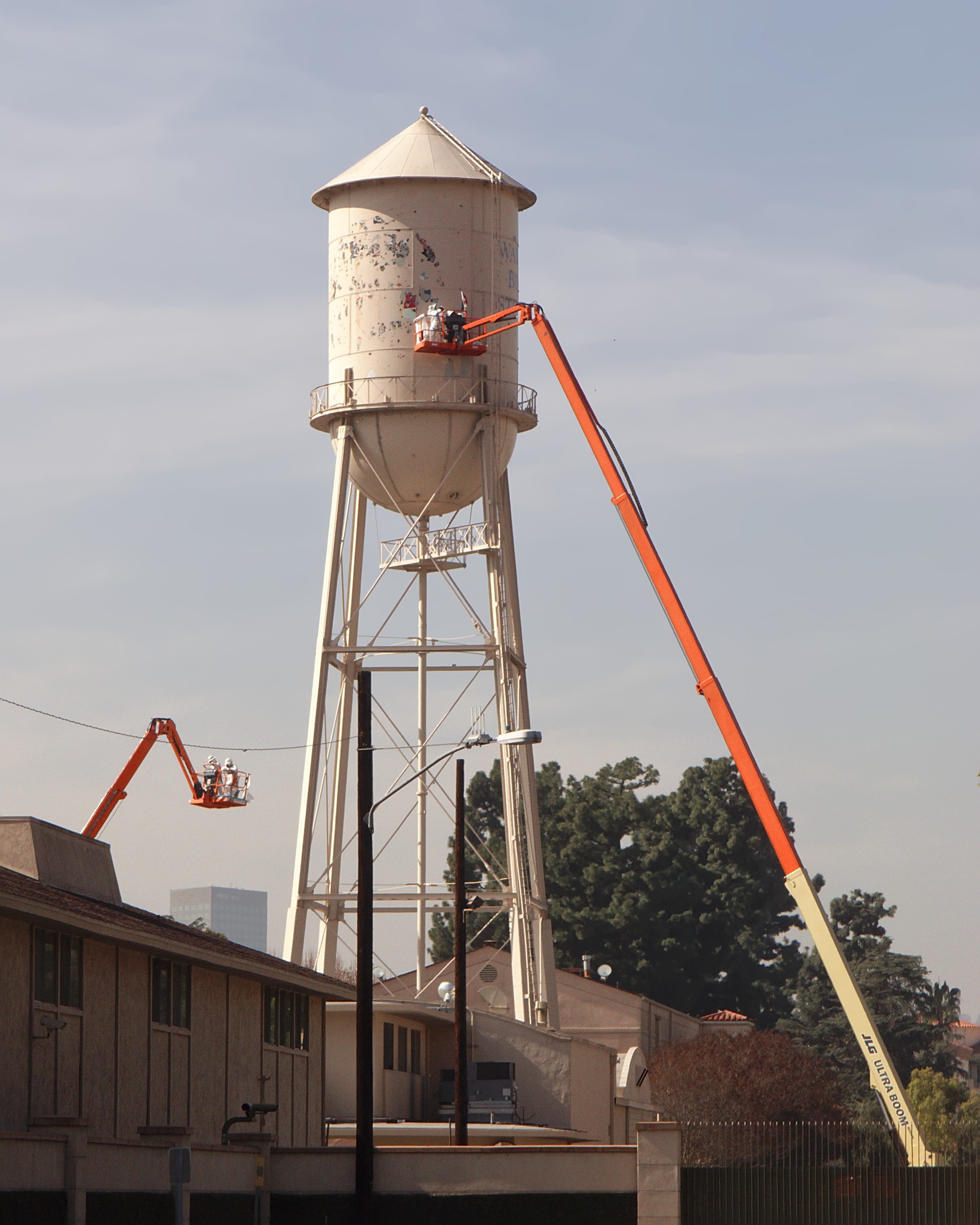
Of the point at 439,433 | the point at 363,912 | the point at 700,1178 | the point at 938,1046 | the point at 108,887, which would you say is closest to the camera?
the point at 363,912

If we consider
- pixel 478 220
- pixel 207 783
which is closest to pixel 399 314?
pixel 478 220

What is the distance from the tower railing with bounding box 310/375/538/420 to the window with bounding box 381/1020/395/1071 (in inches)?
511

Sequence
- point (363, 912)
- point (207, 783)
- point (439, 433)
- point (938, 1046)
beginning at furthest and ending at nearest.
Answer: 1. point (938, 1046)
2. point (207, 783)
3. point (439, 433)
4. point (363, 912)

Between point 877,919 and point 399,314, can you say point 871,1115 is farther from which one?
point 399,314

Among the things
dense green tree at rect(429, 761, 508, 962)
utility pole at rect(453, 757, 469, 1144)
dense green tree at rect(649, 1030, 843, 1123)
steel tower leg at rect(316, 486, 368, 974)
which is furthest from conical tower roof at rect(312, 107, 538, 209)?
dense green tree at rect(429, 761, 508, 962)

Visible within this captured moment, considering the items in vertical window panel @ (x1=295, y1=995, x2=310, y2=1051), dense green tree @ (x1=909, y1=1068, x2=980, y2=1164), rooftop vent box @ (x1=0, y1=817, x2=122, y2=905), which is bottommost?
dense green tree @ (x1=909, y1=1068, x2=980, y2=1164)

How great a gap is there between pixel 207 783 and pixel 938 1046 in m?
49.8

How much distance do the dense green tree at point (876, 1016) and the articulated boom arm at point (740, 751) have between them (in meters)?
48.4

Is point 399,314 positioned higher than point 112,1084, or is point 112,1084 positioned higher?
point 399,314

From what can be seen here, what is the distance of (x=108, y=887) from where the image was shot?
32.4 meters

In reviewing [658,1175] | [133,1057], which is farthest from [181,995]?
[658,1175]

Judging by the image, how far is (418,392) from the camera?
147 feet

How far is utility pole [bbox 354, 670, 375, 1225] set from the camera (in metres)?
26.9

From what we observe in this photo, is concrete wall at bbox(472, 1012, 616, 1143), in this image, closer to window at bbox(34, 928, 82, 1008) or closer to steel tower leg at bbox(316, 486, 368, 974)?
steel tower leg at bbox(316, 486, 368, 974)
